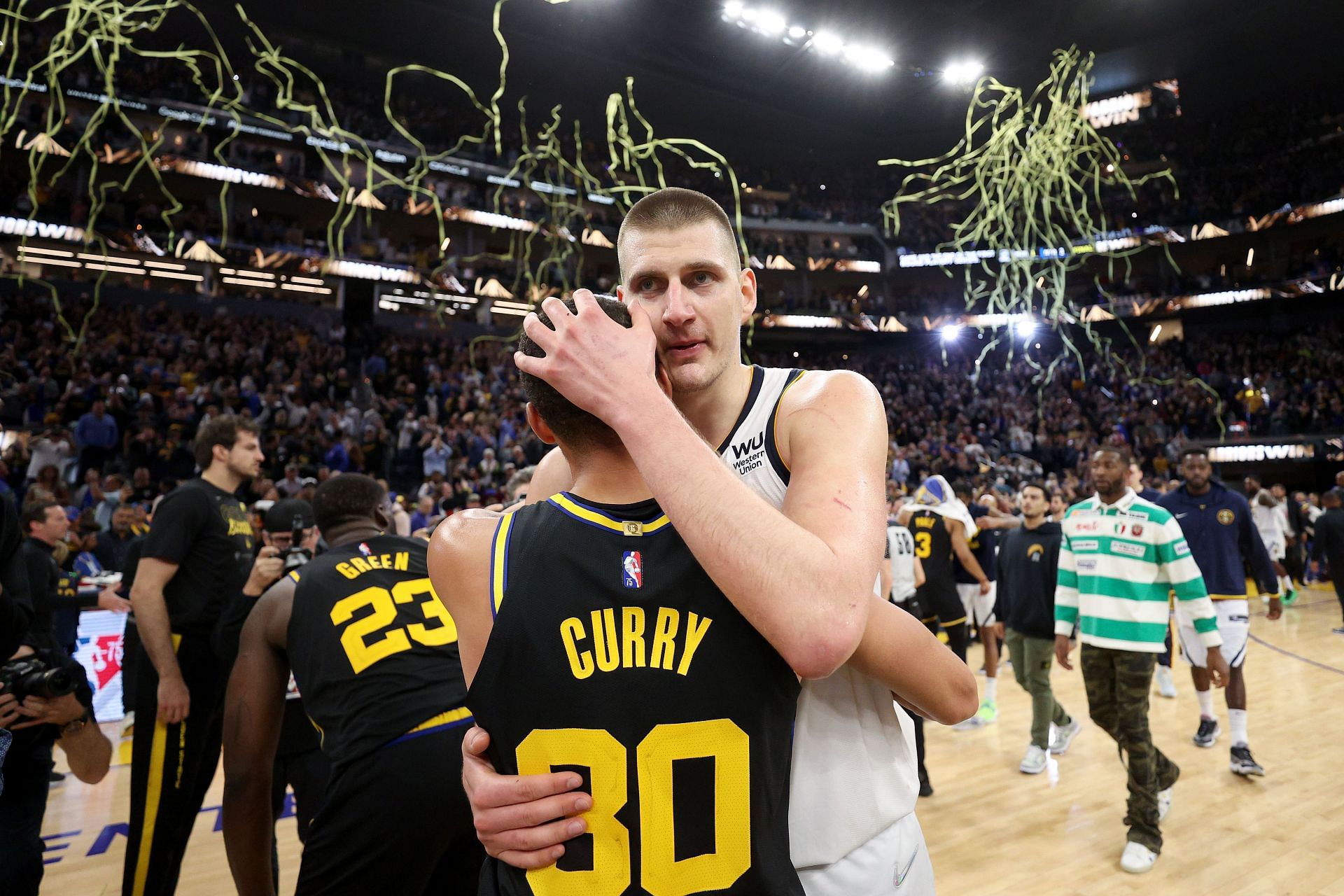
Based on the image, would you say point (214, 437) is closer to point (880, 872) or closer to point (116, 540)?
point (880, 872)

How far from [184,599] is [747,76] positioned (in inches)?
964

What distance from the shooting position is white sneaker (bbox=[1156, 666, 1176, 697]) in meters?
7.66

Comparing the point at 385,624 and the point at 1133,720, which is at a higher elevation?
the point at 385,624

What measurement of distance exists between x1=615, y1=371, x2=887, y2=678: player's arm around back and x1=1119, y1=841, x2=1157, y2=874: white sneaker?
13.6 ft

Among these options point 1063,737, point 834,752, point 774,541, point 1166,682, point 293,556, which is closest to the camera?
point 774,541

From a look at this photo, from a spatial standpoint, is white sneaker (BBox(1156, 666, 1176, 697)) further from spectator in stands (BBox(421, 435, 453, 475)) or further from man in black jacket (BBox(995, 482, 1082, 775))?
spectator in stands (BBox(421, 435, 453, 475))

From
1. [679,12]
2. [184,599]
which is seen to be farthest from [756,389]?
[679,12]

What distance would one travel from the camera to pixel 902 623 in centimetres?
133

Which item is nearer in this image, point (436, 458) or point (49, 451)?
point (49, 451)

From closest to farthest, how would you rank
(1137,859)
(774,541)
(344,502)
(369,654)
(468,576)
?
(774,541)
(468,576)
(369,654)
(344,502)
(1137,859)

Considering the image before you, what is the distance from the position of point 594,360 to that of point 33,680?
223 cm

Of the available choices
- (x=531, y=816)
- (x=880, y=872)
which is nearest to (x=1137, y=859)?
(x=880, y=872)

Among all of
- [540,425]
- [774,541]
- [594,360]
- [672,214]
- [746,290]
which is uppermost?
[672,214]

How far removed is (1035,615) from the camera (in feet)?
19.4
